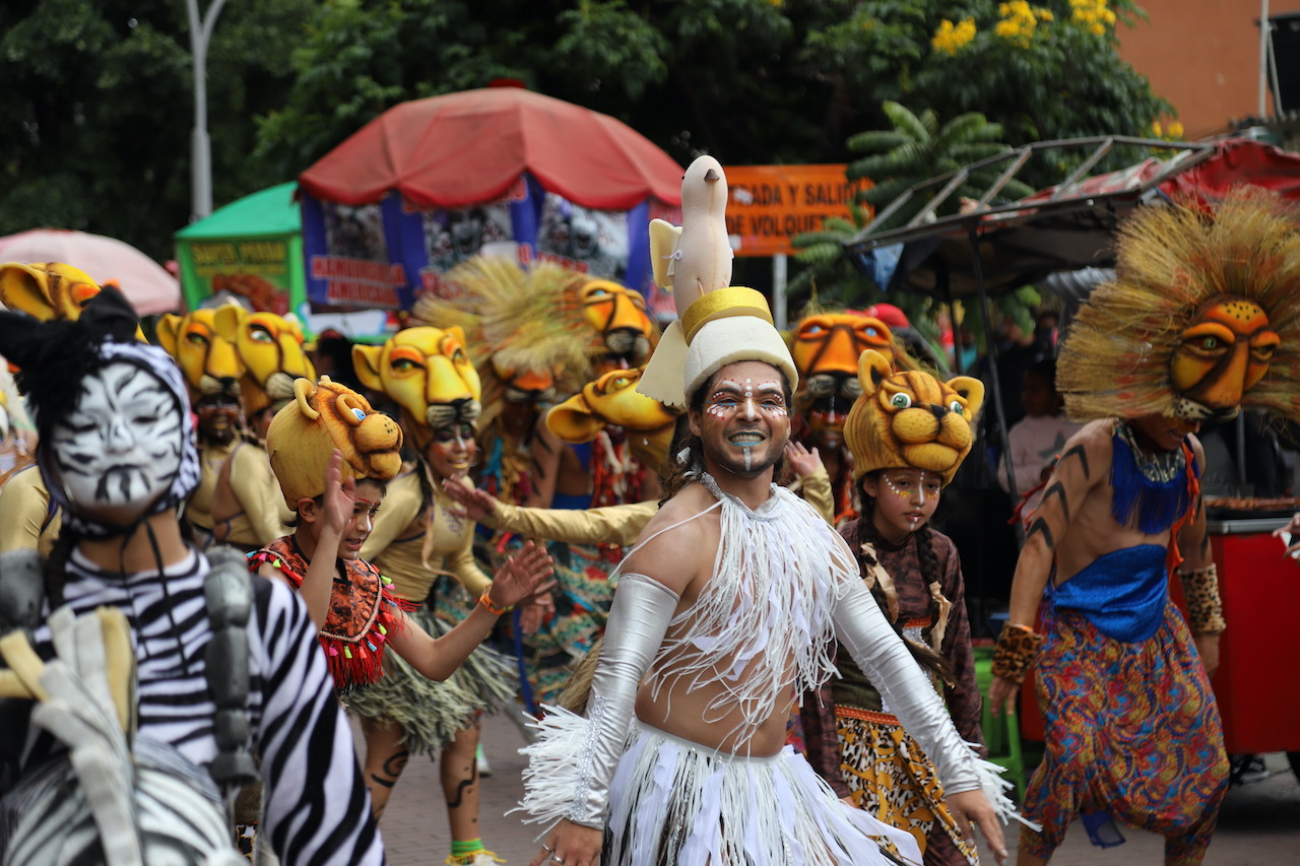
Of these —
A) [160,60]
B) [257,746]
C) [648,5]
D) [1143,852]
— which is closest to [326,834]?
[257,746]

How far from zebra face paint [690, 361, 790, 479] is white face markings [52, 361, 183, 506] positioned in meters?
1.55

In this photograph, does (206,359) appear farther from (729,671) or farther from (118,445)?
(118,445)

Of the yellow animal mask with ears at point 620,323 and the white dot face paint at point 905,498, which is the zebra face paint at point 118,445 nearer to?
the white dot face paint at point 905,498

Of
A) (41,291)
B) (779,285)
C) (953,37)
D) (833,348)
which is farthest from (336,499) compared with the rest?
(953,37)

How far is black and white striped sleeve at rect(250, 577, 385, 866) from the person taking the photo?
246 centimetres

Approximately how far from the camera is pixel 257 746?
2502mm

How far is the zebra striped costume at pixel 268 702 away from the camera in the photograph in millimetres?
2348

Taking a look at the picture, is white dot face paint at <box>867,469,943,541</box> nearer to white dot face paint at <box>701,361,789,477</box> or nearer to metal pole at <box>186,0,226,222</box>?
white dot face paint at <box>701,361,789,477</box>

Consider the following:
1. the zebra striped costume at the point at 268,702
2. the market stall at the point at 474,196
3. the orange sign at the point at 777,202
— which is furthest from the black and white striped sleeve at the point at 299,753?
the orange sign at the point at 777,202

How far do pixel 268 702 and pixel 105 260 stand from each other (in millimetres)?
18452

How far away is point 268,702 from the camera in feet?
8.07

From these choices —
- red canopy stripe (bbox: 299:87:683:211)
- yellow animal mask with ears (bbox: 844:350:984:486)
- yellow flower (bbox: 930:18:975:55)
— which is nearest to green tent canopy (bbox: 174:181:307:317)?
red canopy stripe (bbox: 299:87:683:211)

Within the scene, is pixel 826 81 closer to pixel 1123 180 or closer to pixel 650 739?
pixel 1123 180

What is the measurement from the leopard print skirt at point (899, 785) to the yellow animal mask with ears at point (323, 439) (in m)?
1.71
